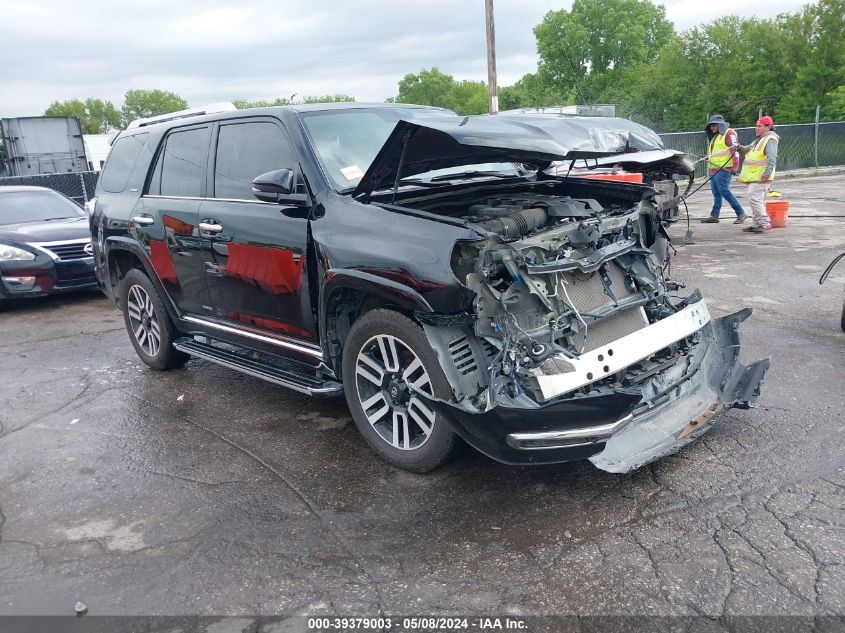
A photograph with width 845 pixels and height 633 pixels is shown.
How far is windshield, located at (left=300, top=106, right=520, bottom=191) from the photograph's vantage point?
432 cm

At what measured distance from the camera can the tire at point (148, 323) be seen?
19.3 feet

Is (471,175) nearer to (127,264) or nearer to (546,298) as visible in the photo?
(546,298)

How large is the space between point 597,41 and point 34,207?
2432 inches

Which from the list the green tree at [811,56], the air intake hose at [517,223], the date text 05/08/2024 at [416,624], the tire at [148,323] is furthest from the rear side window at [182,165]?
the green tree at [811,56]

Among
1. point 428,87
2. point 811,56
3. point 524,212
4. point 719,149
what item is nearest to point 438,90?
point 428,87

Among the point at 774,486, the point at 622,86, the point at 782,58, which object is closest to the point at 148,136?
the point at 774,486

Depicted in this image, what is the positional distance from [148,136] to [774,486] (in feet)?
16.8

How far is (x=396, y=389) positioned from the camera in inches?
152

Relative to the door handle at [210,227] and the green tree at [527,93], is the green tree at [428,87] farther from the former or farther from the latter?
the door handle at [210,227]

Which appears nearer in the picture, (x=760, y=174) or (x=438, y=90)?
(x=760, y=174)

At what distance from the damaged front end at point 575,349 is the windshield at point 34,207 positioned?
8.19 m

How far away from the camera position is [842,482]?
3.48 metres

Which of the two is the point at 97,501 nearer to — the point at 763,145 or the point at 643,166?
the point at 643,166

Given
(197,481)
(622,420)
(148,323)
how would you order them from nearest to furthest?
1. (622,420)
2. (197,481)
3. (148,323)
